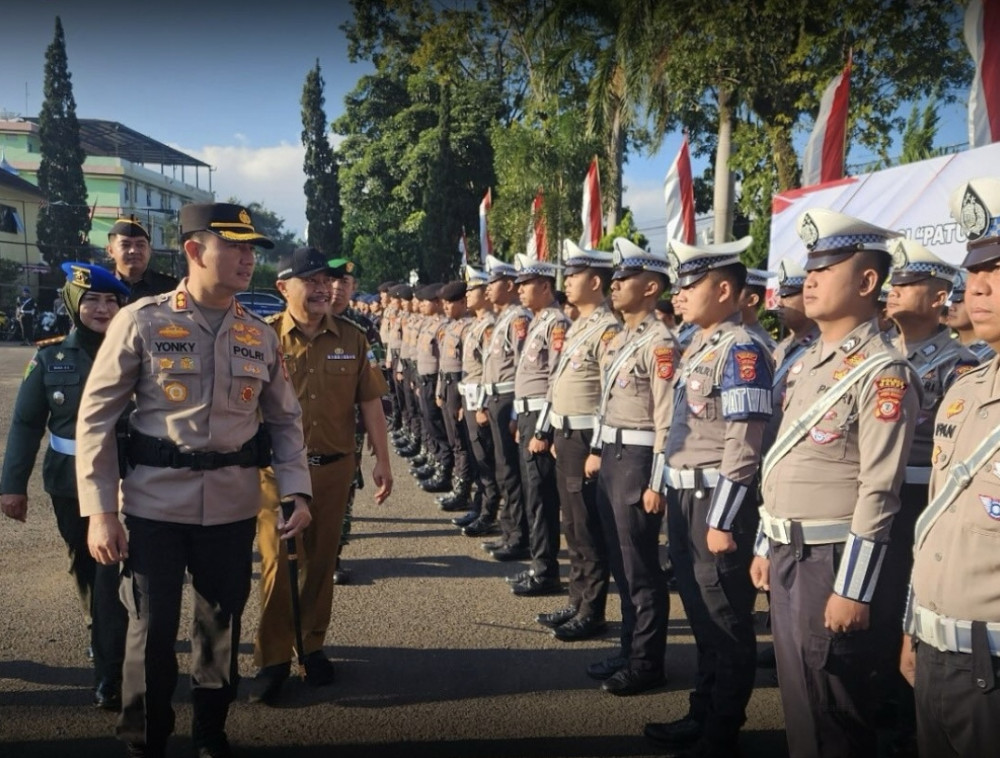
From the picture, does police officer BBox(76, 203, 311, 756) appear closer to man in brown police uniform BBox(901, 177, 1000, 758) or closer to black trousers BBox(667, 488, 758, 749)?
black trousers BBox(667, 488, 758, 749)

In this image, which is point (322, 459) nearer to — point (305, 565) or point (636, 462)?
point (305, 565)

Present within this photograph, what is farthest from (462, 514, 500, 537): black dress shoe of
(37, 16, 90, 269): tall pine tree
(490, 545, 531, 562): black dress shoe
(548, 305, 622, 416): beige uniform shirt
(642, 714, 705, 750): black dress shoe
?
(37, 16, 90, 269): tall pine tree

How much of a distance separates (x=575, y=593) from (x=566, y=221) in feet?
51.9

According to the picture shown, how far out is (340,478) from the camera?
4.39 metres

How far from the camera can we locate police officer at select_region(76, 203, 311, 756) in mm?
3066

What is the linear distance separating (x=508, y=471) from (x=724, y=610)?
3486 mm

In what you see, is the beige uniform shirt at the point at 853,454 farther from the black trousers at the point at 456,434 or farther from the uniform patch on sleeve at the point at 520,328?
the black trousers at the point at 456,434

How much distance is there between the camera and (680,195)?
1051 centimetres

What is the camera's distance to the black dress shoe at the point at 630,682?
4.06m

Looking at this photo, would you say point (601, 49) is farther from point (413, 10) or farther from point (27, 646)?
point (27, 646)

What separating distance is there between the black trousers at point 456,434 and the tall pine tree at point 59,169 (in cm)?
4248

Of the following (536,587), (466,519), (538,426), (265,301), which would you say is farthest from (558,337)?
(265,301)

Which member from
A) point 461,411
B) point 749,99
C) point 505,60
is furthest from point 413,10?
point 461,411

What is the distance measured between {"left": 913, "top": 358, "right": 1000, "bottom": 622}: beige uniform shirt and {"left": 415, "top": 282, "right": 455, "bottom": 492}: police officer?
23.8 feet
